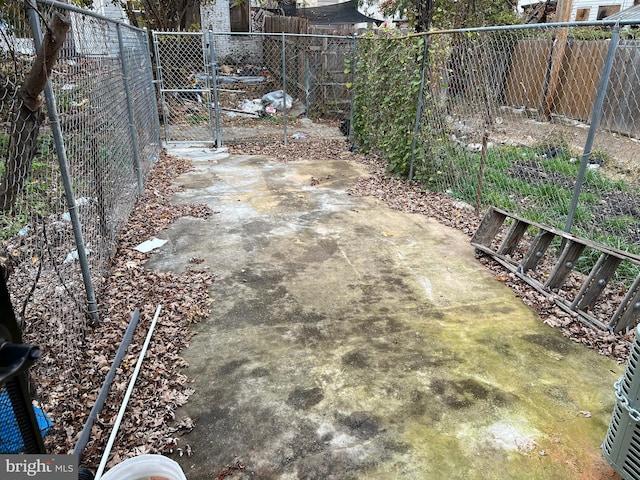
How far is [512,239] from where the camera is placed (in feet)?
14.2

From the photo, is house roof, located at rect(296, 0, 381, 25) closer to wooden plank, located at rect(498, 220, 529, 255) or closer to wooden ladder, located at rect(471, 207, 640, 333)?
wooden ladder, located at rect(471, 207, 640, 333)

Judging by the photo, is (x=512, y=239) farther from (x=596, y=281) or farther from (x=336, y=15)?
(x=336, y=15)

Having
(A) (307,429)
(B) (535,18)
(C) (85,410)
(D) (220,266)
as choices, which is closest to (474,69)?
(D) (220,266)

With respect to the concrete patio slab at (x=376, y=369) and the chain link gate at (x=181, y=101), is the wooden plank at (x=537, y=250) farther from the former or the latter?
the chain link gate at (x=181, y=101)

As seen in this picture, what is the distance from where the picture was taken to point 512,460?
2246 mm

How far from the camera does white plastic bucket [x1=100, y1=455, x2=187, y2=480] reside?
1.79 meters

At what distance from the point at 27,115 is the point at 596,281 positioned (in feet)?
12.6

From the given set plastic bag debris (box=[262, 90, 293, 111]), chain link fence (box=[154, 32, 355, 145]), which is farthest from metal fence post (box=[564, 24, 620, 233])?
plastic bag debris (box=[262, 90, 293, 111])

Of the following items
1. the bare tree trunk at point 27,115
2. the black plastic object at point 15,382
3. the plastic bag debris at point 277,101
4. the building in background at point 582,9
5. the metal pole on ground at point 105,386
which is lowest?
the metal pole on ground at point 105,386

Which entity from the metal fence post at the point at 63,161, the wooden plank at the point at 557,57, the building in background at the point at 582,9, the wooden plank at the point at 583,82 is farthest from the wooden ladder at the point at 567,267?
the building in background at the point at 582,9

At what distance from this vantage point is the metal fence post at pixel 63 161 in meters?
2.45

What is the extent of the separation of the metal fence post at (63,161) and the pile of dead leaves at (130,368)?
208mm

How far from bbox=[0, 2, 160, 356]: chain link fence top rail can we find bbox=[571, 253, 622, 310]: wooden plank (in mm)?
3595

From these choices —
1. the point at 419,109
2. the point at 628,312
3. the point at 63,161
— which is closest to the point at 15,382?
the point at 63,161
